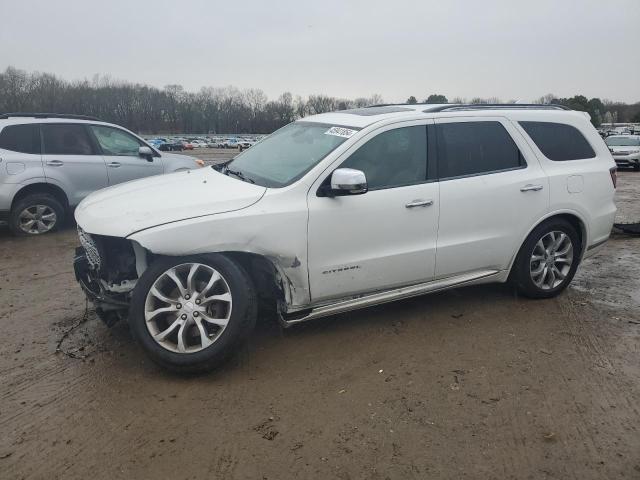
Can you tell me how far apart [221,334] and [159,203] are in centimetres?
98

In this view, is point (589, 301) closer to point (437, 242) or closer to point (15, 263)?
point (437, 242)

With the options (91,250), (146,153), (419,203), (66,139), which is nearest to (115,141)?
(146,153)

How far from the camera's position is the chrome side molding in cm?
377

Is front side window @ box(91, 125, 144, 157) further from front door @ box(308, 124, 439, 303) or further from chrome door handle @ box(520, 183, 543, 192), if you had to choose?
chrome door handle @ box(520, 183, 543, 192)

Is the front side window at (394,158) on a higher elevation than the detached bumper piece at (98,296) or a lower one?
higher

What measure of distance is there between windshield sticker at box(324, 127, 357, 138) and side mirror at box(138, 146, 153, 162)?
517 cm

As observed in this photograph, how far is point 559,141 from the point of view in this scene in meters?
4.85

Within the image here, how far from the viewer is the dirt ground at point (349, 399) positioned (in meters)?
2.65

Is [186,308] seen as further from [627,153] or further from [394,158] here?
[627,153]

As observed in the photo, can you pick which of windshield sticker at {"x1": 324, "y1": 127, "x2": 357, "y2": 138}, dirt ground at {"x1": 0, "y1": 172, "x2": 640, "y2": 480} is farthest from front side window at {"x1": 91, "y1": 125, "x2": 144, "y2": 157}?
windshield sticker at {"x1": 324, "y1": 127, "x2": 357, "y2": 138}

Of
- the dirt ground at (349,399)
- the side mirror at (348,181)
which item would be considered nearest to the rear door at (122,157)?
the dirt ground at (349,399)

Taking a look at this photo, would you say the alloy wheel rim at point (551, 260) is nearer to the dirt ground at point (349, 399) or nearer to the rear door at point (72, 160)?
the dirt ground at point (349, 399)

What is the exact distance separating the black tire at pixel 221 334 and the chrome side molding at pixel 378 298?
15.7 inches

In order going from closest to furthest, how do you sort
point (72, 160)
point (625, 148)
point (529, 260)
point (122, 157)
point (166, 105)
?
point (529, 260)
point (72, 160)
point (122, 157)
point (625, 148)
point (166, 105)
